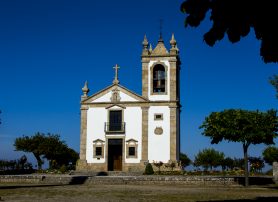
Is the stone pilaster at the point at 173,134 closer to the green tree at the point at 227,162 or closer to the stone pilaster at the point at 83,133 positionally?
the stone pilaster at the point at 83,133

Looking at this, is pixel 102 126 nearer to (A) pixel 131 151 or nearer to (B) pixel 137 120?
(B) pixel 137 120

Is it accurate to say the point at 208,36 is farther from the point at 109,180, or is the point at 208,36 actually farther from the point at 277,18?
the point at 109,180

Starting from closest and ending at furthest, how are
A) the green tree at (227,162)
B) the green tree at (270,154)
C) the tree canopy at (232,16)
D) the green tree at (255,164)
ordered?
the tree canopy at (232,16) → the green tree at (255,164) → the green tree at (270,154) → the green tree at (227,162)

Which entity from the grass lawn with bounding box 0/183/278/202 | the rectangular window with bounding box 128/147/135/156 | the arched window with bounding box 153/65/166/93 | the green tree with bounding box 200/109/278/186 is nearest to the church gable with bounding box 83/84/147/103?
the arched window with bounding box 153/65/166/93

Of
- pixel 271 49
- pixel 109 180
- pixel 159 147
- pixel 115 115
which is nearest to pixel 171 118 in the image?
pixel 159 147

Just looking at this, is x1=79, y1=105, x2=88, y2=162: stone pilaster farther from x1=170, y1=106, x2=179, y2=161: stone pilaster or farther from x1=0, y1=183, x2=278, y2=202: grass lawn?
x1=0, y1=183, x2=278, y2=202: grass lawn

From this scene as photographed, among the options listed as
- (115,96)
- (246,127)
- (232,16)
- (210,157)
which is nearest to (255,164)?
(115,96)

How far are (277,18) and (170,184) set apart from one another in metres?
22.4

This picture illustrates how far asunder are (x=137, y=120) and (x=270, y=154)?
799 inches

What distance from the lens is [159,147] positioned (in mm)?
41719

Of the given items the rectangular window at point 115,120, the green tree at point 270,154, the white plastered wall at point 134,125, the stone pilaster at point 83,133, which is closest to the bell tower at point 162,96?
the white plastered wall at point 134,125

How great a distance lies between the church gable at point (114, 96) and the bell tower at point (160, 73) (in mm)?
1226

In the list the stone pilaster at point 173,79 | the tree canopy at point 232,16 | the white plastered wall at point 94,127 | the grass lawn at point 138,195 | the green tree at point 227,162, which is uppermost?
the stone pilaster at point 173,79

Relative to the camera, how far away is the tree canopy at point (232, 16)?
4.07m
